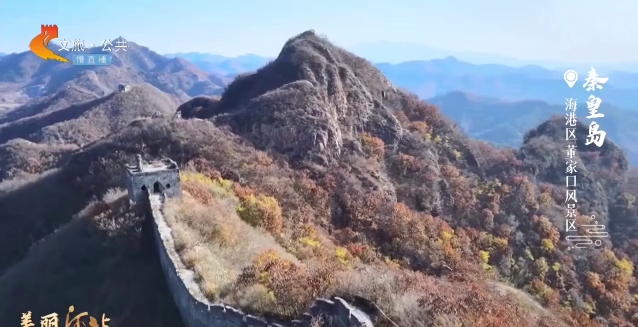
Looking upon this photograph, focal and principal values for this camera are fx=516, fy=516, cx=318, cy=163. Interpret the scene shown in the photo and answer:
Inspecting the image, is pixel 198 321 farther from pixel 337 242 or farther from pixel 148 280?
pixel 337 242

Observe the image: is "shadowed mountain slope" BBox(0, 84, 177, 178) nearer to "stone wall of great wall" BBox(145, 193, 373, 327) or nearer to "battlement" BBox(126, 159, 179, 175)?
"battlement" BBox(126, 159, 179, 175)

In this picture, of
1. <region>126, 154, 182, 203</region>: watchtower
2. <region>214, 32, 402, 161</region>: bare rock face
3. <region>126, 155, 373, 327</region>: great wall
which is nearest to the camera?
<region>126, 155, 373, 327</region>: great wall

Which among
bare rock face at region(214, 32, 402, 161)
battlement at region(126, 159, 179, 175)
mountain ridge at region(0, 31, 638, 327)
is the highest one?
bare rock face at region(214, 32, 402, 161)

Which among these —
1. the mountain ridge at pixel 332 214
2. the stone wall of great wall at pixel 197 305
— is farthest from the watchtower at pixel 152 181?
the mountain ridge at pixel 332 214

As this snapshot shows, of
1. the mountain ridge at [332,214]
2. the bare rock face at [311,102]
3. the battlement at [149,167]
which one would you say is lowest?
the mountain ridge at [332,214]

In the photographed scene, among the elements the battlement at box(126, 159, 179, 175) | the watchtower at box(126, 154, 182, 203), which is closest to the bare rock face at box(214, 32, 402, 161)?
the battlement at box(126, 159, 179, 175)

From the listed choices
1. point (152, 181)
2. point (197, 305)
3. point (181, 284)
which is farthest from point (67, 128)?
point (197, 305)

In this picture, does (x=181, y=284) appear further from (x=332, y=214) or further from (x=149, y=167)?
(x=332, y=214)

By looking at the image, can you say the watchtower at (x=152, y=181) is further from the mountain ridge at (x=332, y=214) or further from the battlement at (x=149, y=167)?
the mountain ridge at (x=332, y=214)
